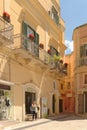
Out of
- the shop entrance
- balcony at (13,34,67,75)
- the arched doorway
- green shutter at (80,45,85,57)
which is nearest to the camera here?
balcony at (13,34,67,75)

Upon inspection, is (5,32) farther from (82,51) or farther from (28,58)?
(82,51)

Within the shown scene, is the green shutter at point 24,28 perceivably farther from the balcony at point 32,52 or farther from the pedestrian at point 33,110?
the pedestrian at point 33,110

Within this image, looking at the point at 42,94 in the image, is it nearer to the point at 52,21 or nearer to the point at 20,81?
the point at 20,81

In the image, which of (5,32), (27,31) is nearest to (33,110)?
(27,31)

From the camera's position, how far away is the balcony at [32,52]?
796 inches

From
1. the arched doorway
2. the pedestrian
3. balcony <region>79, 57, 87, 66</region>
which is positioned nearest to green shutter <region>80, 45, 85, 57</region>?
balcony <region>79, 57, 87, 66</region>

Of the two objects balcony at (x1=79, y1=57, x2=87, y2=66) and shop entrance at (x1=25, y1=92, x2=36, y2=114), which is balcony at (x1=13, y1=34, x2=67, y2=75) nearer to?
shop entrance at (x1=25, y1=92, x2=36, y2=114)

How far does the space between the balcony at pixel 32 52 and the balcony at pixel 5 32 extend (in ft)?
4.27

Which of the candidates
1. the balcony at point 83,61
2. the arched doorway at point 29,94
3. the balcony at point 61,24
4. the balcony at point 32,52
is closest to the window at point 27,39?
the balcony at point 32,52

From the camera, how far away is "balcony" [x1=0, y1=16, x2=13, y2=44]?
58.7 feet

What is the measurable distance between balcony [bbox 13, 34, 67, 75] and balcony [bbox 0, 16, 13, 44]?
1303 millimetres

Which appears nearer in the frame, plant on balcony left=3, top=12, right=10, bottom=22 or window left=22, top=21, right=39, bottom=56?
plant on balcony left=3, top=12, right=10, bottom=22

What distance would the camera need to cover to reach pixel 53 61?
27688 millimetres

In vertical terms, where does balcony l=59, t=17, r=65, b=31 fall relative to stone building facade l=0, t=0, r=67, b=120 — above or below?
above
